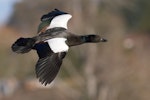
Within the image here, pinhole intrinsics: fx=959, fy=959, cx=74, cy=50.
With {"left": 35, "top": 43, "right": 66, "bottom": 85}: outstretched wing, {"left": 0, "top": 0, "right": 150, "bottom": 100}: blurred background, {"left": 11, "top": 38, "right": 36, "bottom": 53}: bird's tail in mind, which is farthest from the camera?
{"left": 0, "top": 0, "right": 150, "bottom": 100}: blurred background

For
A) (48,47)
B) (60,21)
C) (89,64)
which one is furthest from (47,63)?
(89,64)

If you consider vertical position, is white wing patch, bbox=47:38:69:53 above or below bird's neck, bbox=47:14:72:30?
above

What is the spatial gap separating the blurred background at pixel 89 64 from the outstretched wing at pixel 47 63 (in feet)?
33.7

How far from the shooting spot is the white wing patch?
32.7 feet

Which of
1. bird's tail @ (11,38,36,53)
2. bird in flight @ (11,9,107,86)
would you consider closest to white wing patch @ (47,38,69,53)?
bird in flight @ (11,9,107,86)

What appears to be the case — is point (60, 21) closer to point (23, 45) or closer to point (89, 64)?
point (23, 45)

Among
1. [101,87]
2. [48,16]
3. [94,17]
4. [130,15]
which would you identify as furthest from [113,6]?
[48,16]

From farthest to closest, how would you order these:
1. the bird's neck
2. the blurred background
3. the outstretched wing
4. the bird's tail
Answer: the blurred background < the bird's neck < the bird's tail < the outstretched wing

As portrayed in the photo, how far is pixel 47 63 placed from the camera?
388 inches

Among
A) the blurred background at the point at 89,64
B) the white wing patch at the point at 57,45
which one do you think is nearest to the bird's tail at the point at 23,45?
the white wing patch at the point at 57,45

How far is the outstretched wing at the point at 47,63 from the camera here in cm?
973

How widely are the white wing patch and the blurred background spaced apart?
10179 millimetres

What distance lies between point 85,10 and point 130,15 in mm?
15553

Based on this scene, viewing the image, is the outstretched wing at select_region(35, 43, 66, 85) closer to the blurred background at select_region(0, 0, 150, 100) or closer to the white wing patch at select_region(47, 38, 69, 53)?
the white wing patch at select_region(47, 38, 69, 53)
